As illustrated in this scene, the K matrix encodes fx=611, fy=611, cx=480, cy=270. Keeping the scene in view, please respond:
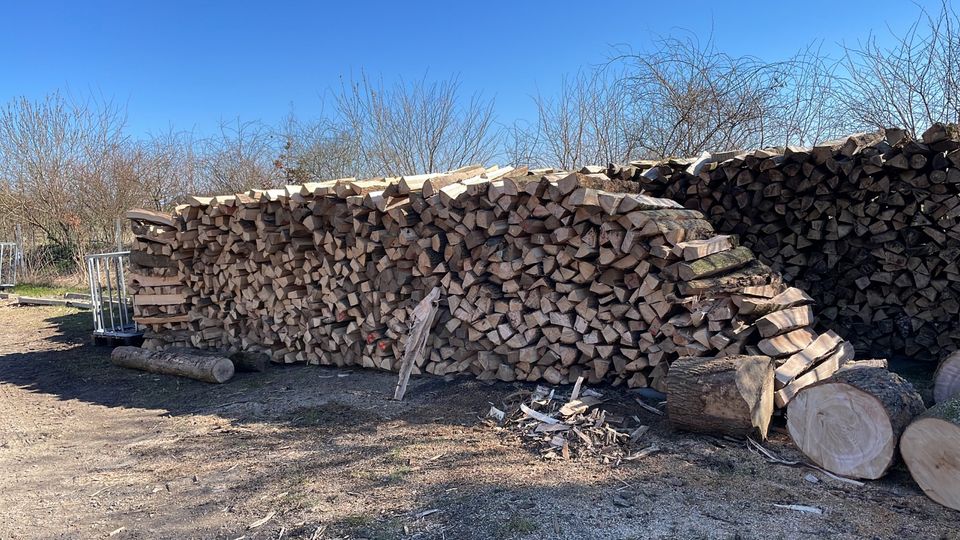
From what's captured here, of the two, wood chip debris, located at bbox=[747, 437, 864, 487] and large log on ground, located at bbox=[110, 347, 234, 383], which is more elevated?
large log on ground, located at bbox=[110, 347, 234, 383]

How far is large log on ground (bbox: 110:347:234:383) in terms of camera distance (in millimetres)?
6121

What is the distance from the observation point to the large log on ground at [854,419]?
3.08 m

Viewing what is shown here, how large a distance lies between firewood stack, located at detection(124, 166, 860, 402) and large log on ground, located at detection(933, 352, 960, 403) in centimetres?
63

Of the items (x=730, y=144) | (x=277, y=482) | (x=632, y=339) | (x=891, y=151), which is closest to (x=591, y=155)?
(x=730, y=144)

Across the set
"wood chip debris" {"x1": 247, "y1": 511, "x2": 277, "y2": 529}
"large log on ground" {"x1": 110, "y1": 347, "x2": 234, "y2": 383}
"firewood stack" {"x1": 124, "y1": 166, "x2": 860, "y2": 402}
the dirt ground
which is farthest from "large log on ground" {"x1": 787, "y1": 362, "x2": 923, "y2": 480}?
"large log on ground" {"x1": 110, "y1": 347, "x2": 234, "y2": 383}

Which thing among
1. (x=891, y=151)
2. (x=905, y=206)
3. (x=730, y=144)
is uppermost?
(x=730, y=144)

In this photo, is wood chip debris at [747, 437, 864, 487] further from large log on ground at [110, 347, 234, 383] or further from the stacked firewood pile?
large log on ground at [110, 347, 234, 383]

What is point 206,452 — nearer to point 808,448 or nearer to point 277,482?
point 277,482

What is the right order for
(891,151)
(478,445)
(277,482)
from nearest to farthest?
1. (277,482)
2. (478,445)
3. (891,151)

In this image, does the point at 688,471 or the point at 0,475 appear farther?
the point at 0,475

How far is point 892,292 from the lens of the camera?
17.6 feet

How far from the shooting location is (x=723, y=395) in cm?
361

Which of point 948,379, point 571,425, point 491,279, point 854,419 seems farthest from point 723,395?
point 491,279

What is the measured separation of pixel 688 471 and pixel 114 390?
568 cm
